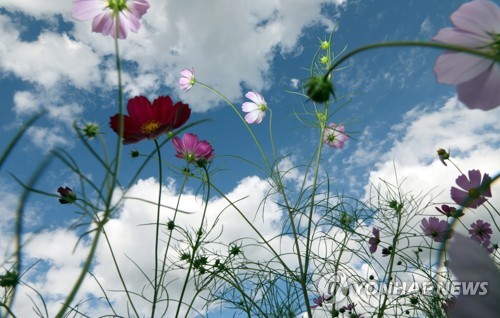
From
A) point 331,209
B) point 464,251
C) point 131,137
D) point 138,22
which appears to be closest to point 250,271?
point 331,209

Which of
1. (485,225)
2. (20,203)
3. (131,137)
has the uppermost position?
(485,225)

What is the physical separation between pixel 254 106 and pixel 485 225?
90 centimetres

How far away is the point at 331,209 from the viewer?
3.65 feet

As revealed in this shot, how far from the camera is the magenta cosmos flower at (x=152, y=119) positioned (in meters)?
0.64

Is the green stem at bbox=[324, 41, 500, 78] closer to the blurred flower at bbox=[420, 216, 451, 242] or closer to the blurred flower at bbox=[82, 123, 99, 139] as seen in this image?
the blurred flower at bbox=[82, 123, 99, 139]

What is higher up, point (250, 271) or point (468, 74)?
point (250, 271)

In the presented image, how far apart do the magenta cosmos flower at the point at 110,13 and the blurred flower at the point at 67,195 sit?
35 centimetres

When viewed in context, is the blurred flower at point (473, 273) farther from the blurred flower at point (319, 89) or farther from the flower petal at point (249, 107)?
the flower petal at point (249, 107)

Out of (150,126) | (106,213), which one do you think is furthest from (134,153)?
(106,213)

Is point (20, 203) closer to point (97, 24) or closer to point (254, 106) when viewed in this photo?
point (97, 24)

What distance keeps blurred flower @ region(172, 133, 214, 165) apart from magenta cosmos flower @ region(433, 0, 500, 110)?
741 mm

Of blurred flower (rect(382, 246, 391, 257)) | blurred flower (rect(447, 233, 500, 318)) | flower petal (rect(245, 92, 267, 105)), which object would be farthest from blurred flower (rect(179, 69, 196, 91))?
blurred flower (rect(447, 233, 500, 318))

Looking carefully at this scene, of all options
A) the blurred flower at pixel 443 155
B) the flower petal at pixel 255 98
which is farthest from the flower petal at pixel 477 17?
the flower petal at pixel 255 98

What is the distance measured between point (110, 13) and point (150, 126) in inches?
6.7
